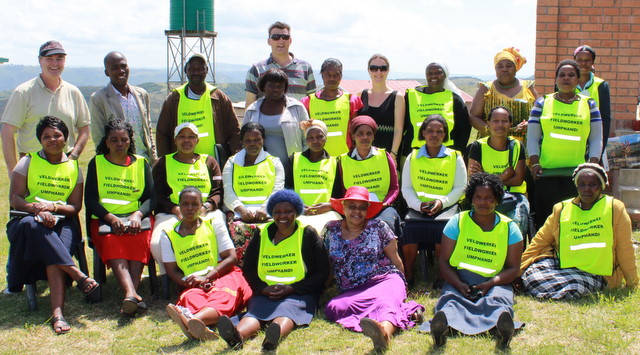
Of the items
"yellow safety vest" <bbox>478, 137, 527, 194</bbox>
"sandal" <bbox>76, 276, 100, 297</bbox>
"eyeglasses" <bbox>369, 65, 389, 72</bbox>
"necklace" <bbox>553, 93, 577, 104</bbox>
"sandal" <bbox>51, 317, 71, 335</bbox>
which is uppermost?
"eyeglasses" <bbox>369, 65, 389, 72</bbox>

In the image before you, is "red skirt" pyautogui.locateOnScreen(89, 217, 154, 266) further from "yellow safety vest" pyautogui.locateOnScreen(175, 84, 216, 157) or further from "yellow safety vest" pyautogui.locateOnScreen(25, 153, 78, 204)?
"yellow safety vest" pyautogui.locateOnScreen(175, 84, 216, 157)

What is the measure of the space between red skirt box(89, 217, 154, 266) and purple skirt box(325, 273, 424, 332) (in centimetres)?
188

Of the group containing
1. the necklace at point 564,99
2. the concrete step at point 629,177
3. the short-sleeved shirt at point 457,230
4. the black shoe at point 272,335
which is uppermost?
the necklace at point 564,99

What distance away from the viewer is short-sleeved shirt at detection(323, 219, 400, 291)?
5.20 m

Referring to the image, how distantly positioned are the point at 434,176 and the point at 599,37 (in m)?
3.89

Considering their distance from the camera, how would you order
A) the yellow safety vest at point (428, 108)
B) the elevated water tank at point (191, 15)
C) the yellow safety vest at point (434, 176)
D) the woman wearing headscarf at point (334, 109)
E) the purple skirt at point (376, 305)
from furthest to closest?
1. the elevated water tank at point (191, 15)
2. the woman wearing headscarf at point (334, 109)
3. the yellow safety vest at point (428, 108)
4. the yellow safety vest at point (434, 176)
5. the purple skirt at point (376, 305)

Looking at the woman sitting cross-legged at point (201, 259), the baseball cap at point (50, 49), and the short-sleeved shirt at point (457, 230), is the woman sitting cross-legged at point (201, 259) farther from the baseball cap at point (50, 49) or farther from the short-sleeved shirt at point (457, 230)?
the baseball cap at point (50, 49)

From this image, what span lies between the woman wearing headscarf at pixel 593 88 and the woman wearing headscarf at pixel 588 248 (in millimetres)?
1378

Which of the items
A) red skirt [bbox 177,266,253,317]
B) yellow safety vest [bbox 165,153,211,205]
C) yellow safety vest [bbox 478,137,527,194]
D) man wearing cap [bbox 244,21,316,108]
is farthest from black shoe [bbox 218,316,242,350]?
man wearing cap [bbox 244,21,316,108]

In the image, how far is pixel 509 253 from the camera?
507cm

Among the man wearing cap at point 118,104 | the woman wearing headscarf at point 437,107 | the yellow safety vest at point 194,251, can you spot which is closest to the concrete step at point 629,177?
the woman wearing headscarf at point 437,107

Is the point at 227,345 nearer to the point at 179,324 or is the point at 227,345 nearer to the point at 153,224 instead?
the point at 179,324

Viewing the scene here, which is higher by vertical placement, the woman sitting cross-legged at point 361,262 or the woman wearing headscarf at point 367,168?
the woman wearing headscarf at point 367,168

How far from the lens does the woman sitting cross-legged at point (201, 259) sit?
509cm
